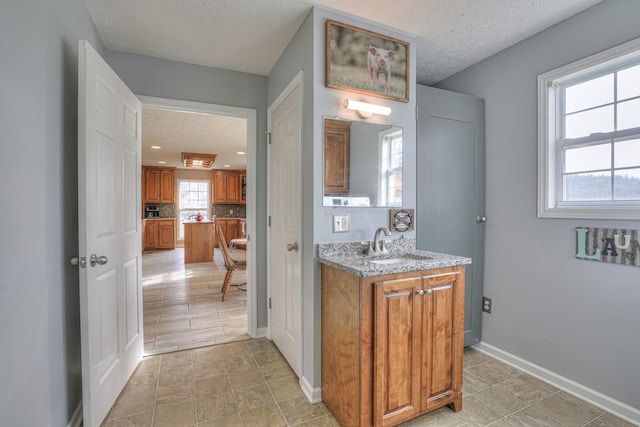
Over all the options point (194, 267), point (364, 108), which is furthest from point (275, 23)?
point (194, 267)

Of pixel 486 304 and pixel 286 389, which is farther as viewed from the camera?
pixel 486 304

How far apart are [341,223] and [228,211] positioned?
8440 mm

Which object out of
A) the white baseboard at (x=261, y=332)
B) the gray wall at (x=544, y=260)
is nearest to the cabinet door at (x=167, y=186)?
the white baseboard at (x=261, y=332)

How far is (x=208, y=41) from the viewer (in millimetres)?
2309

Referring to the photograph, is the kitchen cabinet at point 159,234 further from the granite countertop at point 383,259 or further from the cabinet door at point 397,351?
the cabinet door at point 397,351

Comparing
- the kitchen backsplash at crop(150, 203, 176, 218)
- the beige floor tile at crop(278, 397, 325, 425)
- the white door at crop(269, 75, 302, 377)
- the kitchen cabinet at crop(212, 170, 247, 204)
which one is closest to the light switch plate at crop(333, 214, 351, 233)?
the white door at crop(269, 75, 302, 377)

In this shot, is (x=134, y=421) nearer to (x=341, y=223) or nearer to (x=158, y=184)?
(x=341, y=223)

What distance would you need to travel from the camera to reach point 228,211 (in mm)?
9773

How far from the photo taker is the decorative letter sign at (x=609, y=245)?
1.74 meters

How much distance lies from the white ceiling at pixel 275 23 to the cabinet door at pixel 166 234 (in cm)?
722

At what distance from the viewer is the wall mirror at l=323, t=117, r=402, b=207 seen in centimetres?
193

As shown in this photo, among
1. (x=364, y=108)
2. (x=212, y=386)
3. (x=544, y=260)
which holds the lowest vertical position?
(x=212, y=386)

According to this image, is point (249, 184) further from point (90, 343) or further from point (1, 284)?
point (1, 284)

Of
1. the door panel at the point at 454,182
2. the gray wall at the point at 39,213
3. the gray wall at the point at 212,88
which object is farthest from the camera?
the gray wall at the point at 212,88
